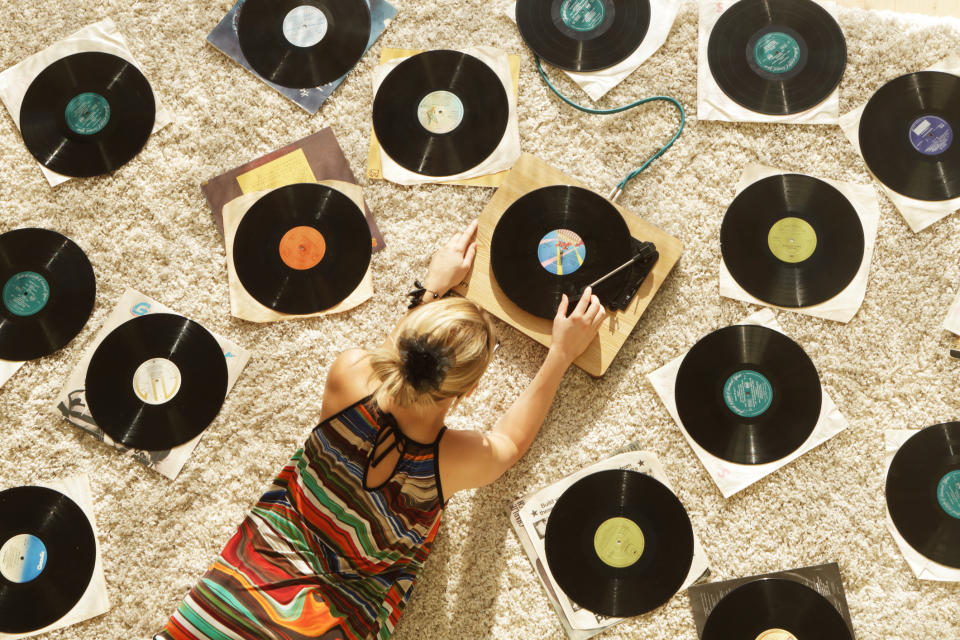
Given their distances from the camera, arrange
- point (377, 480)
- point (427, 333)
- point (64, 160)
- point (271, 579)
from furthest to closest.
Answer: point (64, 160) < point (271, 579) < point (377, 480) < point (427, 333)

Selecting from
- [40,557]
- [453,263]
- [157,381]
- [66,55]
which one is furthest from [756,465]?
[66,55]

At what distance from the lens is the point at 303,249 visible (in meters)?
1.58

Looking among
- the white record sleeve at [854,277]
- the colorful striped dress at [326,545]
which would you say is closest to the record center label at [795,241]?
the white record sleeve at [854,277]

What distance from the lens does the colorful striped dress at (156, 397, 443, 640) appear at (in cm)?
120

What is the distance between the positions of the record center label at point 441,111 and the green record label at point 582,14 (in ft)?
1.08

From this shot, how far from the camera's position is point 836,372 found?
60.8 inches

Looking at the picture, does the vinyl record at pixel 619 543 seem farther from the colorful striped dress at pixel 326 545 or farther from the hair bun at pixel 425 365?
the hair bun at pixel 425 365

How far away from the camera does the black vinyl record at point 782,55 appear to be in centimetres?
157

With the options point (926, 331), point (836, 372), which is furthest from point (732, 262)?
point (926, 331)

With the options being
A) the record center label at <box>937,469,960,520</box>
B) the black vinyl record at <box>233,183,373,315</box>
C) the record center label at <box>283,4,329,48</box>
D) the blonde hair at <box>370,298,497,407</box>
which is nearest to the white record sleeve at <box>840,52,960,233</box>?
the record center label at <box>937,469,960,520</box>

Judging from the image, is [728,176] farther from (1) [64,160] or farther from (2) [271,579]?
(1) [64,160]

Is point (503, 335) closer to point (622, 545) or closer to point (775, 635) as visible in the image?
point (622, 545)

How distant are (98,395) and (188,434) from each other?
0.76ft

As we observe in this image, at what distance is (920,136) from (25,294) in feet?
6.95
